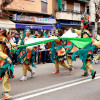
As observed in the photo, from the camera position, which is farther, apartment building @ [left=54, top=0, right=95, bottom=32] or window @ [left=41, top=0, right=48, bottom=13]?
apartment building @ [left=54, top=0, right=95, bottom=32]

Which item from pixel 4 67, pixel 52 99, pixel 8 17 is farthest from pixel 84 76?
pixel 8 17

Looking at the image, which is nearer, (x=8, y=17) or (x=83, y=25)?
(x=83, y=25)

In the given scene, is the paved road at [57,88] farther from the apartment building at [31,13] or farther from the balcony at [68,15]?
the balcony at [68,15]

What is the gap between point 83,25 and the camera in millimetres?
8141

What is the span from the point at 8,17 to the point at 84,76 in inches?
435

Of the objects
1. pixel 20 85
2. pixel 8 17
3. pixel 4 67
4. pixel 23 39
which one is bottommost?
pixel 20 85

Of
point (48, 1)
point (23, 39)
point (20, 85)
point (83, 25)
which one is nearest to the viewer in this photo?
point (20, 85)

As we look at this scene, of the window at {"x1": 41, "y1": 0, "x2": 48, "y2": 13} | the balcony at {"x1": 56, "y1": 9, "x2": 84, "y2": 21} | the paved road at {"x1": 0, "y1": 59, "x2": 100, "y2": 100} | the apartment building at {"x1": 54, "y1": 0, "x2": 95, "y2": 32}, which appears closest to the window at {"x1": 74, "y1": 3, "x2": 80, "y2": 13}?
the apartment building at {"x1": 54, "y1": 0, "x2": 95, "y2": 32}

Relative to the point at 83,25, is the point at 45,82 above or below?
below

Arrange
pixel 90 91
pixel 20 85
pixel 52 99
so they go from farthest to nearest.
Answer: pixel 20 85, pixel 90 91, pixel 52 99

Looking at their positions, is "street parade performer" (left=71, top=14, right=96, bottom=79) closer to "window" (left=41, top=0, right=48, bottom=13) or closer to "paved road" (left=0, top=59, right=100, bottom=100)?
"paved road" (left=0, top=59, right=100, bottom=100)

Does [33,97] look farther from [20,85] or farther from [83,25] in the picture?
[83,25]

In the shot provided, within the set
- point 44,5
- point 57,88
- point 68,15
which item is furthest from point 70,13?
point 57,88

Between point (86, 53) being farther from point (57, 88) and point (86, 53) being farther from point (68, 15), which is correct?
point (68, 15)
